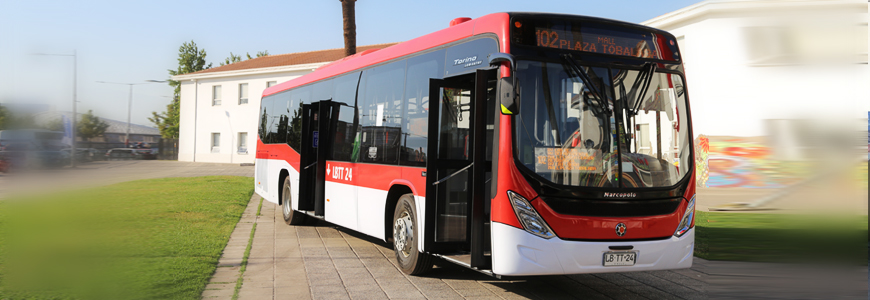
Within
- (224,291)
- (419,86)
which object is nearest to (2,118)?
(224,291)

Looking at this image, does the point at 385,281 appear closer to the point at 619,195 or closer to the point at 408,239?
the point at 408,239

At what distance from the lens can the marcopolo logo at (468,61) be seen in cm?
700

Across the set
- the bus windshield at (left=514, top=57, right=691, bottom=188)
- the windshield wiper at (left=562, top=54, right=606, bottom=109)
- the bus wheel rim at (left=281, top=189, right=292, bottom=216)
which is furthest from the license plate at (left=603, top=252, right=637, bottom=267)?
the bus wheel rim at (left=281, top=189, right=292, bottom=216)

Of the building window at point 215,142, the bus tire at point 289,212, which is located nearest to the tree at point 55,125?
the bus tire at point 289,212

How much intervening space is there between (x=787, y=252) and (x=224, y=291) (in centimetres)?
583

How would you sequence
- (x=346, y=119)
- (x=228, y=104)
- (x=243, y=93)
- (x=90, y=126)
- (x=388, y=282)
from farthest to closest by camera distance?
(x=228, y=104) < (x=243, y=93) < (x=346, y=119) < (x=388, y=282) < (x=90, y=126)

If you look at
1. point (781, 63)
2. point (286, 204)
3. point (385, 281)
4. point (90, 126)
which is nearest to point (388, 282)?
point (385, 281)

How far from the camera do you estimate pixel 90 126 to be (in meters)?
3.74

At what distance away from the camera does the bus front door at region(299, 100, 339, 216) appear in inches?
454

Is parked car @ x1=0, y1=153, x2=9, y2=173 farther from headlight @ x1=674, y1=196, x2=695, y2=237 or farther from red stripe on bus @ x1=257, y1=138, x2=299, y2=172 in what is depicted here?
red stripe on bus @ x1=257, y1=138, x2=299, y2=172

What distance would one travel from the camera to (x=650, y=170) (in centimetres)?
641

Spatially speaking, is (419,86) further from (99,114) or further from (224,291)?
(99,114)

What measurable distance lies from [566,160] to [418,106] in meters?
2.58

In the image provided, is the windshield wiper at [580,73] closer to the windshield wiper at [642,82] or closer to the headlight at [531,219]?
the windshield wiper at [642,82]
